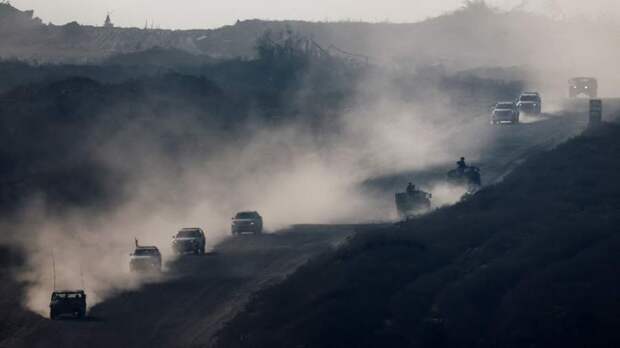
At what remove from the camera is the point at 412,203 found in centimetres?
7069

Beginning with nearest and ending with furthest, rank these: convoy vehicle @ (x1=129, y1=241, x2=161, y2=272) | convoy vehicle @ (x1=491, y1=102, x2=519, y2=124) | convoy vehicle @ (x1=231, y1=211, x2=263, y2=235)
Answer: convoy vehicle @ (x1=129, y1=241, x2=161, y2=272) < convoy vehicle @ (x1=231, y1=211, x2=263, y2=235) < convoy vehicle @ (x1=491, y1=102, x2=519, y2=124)

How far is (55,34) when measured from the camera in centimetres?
19175

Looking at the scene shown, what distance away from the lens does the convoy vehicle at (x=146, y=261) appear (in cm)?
5938

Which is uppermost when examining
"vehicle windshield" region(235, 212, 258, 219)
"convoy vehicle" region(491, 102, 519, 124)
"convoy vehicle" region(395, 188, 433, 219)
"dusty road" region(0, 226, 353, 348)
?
"convoy vehicle" region(491, 102, 519, 124)

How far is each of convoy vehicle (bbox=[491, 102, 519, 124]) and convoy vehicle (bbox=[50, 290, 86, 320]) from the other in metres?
61.5

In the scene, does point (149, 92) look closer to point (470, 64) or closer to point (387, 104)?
point (387, 104)

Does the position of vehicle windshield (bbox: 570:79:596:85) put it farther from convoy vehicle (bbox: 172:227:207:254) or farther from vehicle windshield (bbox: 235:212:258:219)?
convoy vehicle (bbox: 172:227:207:254)

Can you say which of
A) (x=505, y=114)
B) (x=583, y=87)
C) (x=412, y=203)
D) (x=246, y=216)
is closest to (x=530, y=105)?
(x=505, y=114)

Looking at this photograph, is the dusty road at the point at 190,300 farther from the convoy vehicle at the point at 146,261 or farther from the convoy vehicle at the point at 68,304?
the convoy vehicle at the point at 146,261

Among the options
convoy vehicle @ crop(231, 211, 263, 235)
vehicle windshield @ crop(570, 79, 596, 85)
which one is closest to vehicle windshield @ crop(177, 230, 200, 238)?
convoy vehicle @ crop(231, 211, 263, 235)

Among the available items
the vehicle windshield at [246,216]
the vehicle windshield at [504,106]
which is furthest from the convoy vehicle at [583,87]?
the vehicle windshield at [246,216]

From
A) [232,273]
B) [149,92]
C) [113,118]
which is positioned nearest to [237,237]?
[232,273]

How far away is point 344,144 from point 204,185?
19.6 meters

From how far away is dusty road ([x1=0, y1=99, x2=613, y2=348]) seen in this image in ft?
158
